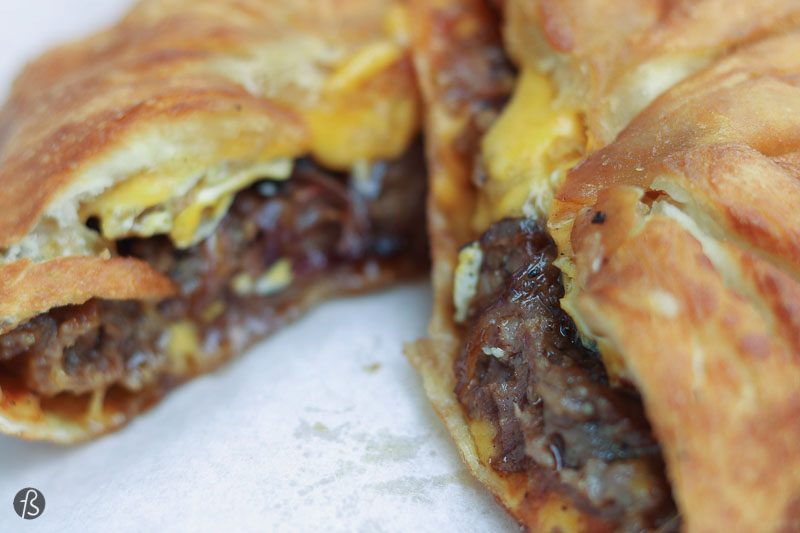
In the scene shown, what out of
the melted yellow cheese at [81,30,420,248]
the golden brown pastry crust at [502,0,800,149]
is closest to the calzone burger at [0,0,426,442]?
the melted yellow cheese at [81,30,420,248]

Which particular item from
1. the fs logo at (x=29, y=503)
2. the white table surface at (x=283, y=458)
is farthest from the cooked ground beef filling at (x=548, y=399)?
the fs logo at (x=29, y=503)

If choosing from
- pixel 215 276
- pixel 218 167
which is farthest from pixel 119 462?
pixel 218 167

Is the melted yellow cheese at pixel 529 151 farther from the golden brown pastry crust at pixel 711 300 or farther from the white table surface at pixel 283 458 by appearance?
the white table surface at pixel 283 458

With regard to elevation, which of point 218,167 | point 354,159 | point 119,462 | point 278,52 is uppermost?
point 278,52

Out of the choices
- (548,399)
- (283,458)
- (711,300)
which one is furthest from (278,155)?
(711,300)

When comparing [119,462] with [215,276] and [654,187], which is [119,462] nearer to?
[215,276]

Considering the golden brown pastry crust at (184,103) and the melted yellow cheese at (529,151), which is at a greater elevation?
the golden brown pastry crust at (184,103)

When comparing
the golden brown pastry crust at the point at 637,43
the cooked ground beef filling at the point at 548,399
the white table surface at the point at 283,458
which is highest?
the golden brown pastry crust at the point at 637,43
